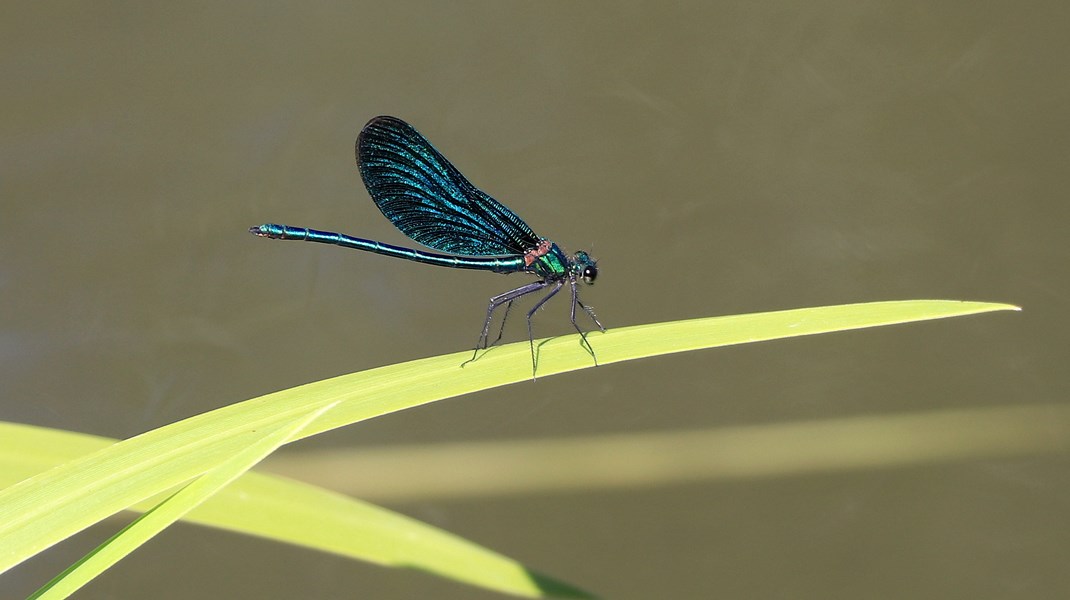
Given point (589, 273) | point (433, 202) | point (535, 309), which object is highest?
point (433, 202)

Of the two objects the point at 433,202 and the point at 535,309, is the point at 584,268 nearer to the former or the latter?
the point at 535,309

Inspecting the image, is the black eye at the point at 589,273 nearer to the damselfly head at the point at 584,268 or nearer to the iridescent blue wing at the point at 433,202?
the damselfly head at the point at 584,268

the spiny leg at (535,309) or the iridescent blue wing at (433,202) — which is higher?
the iridescent blue wing at (433,202)

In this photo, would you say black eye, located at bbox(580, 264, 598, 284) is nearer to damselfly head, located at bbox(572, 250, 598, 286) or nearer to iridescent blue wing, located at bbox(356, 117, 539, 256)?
damselfly head, located at bbox(572, 250, 598, 286)

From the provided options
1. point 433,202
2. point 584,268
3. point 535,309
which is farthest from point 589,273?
point 433,202

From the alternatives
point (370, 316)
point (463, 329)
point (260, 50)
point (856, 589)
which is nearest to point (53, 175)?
point (260, 50)

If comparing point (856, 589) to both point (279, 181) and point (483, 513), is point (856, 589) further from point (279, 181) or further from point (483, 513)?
point (279, 181)

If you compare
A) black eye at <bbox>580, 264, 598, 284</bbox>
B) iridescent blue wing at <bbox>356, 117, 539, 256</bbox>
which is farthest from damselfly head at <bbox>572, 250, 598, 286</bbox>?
iridescent blue wing at <bbox>356, 117, 539, 256</bbox>

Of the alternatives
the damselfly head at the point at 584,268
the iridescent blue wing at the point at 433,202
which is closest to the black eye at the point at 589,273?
the damselfly head at the point at 584,268

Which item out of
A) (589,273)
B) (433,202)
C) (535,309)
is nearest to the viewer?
(535,309)
